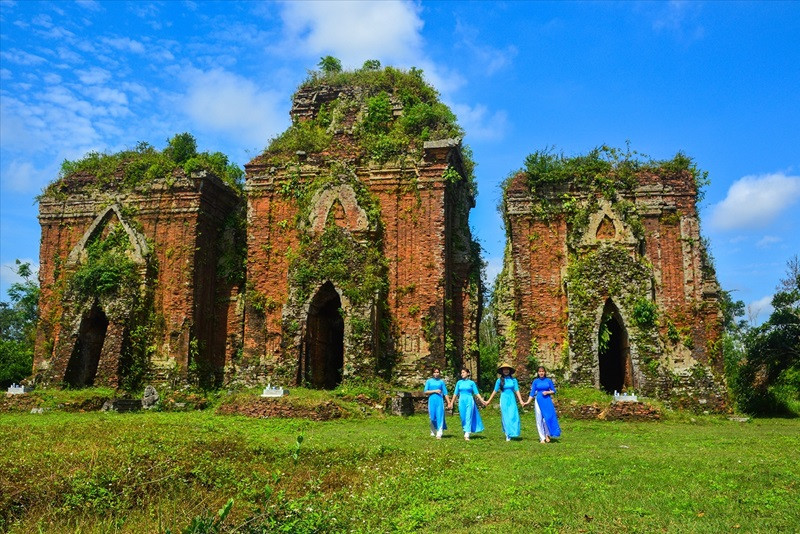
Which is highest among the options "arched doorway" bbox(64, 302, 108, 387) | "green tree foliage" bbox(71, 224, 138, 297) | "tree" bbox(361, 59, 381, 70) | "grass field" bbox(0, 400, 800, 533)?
"tree" bbox(361, 59, 381, 70)

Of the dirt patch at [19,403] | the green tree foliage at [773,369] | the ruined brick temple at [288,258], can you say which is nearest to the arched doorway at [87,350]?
the ruined brick temple at [288,258]

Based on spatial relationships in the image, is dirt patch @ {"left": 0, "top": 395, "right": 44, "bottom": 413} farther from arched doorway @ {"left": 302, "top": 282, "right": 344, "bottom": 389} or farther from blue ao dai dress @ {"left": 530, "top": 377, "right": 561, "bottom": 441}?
blue ao dai dress @ {"left": 530, "top": 377, "right": 561, "bottom": 441}

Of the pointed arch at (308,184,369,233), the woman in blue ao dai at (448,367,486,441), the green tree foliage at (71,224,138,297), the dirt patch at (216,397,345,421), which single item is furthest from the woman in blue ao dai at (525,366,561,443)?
the green tree foliage at (71,224,138,297)

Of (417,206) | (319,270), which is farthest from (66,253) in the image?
(417,206)

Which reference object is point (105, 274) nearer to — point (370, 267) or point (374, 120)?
point (370, 267)

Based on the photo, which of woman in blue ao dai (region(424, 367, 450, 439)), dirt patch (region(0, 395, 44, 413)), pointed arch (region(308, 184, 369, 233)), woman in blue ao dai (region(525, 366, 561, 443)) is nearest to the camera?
woman in blue ao dai (region(525, 366, 561, 443))

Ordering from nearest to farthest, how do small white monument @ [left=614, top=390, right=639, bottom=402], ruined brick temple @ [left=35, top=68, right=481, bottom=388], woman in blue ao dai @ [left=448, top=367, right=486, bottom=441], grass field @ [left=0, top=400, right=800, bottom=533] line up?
grass field @ [left=0, top=400, right=800, bottom=533] < woman in blue ao dai @ [left=448, top=367, right=486, bottom=441] < small white monument @ [left=614, top=390, right=639, bottom=402] < ruined brick temple @ [left=35, top=68, right=481, bottom=388]

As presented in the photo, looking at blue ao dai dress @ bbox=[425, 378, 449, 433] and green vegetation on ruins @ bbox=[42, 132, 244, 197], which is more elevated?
green vegetation on ruins @ bbox=[42, 132, 244, 197]

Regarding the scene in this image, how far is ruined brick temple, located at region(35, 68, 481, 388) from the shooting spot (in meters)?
18.8

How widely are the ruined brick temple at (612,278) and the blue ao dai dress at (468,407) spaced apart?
629cm

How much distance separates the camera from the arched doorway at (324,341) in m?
19.1

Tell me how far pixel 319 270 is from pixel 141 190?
692 cm

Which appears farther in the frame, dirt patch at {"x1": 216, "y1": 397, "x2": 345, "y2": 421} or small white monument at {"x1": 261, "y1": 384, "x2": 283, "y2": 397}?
small white monument at {"x1": 261, "y1": 384, "x2": 283, "y2": 397}

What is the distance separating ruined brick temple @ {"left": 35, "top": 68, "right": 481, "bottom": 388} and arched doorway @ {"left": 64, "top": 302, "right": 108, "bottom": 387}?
0.16 feet
